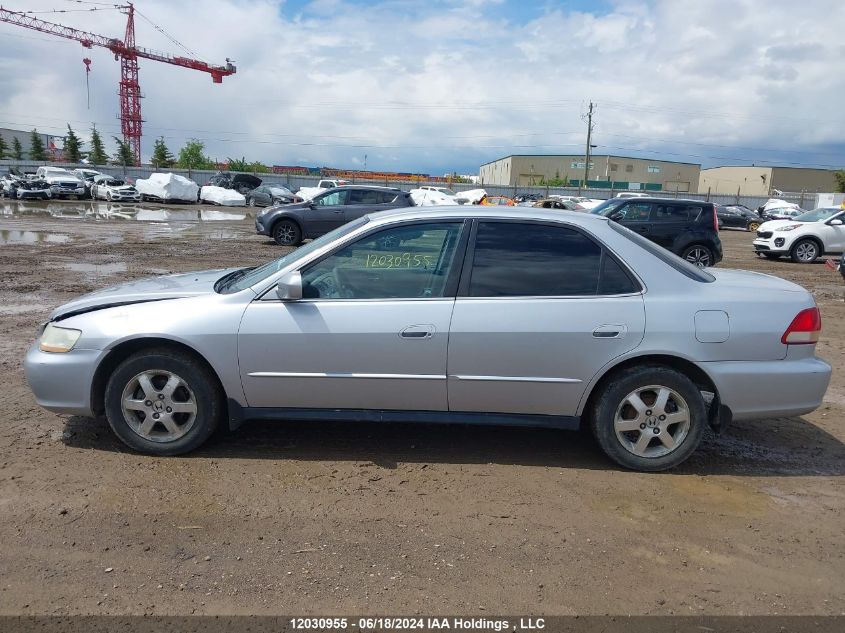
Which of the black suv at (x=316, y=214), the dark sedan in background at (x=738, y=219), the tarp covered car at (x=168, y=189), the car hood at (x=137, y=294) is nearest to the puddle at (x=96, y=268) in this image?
the black suv at (x=316, y=214)

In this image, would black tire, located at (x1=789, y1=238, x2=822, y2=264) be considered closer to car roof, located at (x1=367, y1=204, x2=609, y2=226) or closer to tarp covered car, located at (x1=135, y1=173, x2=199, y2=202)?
car roof, located at (x1=367, y1=204, x2=609, y2=226)

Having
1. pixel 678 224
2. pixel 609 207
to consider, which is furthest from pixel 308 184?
pixel 678 224

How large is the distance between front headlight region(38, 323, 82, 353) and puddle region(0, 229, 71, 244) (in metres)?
Result: 14.2

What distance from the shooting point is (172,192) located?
125 ft

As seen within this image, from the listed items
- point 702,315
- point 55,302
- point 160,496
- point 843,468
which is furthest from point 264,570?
point 55,302

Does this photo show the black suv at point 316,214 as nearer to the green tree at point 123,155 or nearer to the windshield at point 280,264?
the windshield at point 280,264

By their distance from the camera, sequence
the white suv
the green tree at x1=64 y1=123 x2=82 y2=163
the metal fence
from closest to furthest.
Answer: the white suv → the metal fence → the green tree at x1=64 y1=123 x2=82 y2=163

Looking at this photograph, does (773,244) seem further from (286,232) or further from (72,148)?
(72,148)

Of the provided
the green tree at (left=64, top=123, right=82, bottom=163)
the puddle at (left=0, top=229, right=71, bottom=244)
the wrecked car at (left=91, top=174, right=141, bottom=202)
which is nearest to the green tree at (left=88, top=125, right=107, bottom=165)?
the green tree at (left=64, top=123, right=82, bottom=163)

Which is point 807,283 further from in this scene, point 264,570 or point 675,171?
point 675,171

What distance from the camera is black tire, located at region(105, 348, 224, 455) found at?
3986 millimetres

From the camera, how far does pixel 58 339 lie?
4.09 m

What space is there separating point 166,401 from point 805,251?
1818 centimetres

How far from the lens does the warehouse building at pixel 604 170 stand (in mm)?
98938
